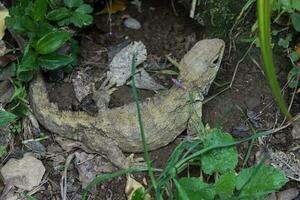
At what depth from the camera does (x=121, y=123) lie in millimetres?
3309

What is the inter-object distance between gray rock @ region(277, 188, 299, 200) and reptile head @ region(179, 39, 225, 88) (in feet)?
2.38

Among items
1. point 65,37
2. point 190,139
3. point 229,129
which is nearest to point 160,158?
point 190,139

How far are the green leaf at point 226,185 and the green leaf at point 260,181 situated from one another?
0.16ft

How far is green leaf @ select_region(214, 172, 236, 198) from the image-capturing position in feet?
9.20

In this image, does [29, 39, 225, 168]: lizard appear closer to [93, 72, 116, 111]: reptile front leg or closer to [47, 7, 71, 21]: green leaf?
[93, 72, 116, 111]: reptile front leg

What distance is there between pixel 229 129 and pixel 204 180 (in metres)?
0.34

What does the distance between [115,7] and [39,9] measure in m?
0.68

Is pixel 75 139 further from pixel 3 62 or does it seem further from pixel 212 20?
pixel 212 20

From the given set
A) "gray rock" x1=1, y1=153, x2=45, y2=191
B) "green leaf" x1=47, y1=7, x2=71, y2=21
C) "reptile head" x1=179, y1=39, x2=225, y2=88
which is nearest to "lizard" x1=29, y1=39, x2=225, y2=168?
"reptile head" x1=179, y1=39, x2=225, y2=88

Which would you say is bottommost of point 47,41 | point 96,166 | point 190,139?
point 96,166

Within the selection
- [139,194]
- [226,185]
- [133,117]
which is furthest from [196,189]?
[133,117]

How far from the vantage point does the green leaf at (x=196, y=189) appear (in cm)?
278

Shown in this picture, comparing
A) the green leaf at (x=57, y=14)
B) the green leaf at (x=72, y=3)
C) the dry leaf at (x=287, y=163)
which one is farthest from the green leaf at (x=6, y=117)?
the dry leaf at (x=287, y=163)

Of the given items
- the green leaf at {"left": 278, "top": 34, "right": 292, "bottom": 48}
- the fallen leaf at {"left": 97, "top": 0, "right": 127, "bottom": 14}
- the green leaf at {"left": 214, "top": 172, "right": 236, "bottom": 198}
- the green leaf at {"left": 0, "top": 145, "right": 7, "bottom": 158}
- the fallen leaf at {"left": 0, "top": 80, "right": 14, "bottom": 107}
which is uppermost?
the green leaf at {"left": 278, "top": 34, "right": 292, "bottom": 48}
